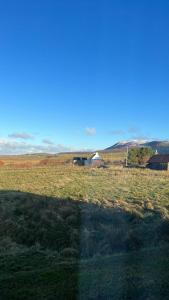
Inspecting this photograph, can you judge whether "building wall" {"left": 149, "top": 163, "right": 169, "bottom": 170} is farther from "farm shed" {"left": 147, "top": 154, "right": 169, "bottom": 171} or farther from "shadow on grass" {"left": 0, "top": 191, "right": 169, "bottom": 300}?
"shadow on grass" {"left": 0, "top": 191, "right": 169, "bottom": 300}

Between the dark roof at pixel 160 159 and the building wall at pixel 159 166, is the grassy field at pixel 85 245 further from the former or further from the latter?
the dark roof at pixel 160 159

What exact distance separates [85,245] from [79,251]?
3.93ft

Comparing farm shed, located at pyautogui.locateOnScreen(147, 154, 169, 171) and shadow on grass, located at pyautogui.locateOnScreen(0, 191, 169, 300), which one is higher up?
farm shed, located at pyautogui.locateOnScreen(147, 154, 169, 171)

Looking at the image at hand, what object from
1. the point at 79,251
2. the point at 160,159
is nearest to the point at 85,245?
the point at 79,251

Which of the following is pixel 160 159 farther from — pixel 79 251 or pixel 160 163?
pixel 79 251

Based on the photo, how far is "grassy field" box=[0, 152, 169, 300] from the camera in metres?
7.97

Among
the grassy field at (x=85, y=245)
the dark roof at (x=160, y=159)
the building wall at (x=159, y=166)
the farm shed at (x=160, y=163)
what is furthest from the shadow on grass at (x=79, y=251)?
the dark roof at (x=160, y=159)

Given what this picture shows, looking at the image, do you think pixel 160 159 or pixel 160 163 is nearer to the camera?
pixel 160 163

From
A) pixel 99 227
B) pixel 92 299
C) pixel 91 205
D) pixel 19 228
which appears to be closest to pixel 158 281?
pixel 92 299

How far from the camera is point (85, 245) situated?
1569 centimetres

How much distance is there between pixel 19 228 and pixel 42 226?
1.04 meters

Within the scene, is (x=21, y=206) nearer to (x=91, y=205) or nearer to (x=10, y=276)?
(x=91, y=205)

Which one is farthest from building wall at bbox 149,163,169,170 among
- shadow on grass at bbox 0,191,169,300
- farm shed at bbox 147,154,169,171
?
shadow on grass at bbox 0,191,169,300

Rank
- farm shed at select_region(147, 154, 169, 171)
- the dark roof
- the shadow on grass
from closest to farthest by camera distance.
A: 1. the shadow on grass
2. farm shed at select_region(147, 154, 169, 171)
3. the dark roof
